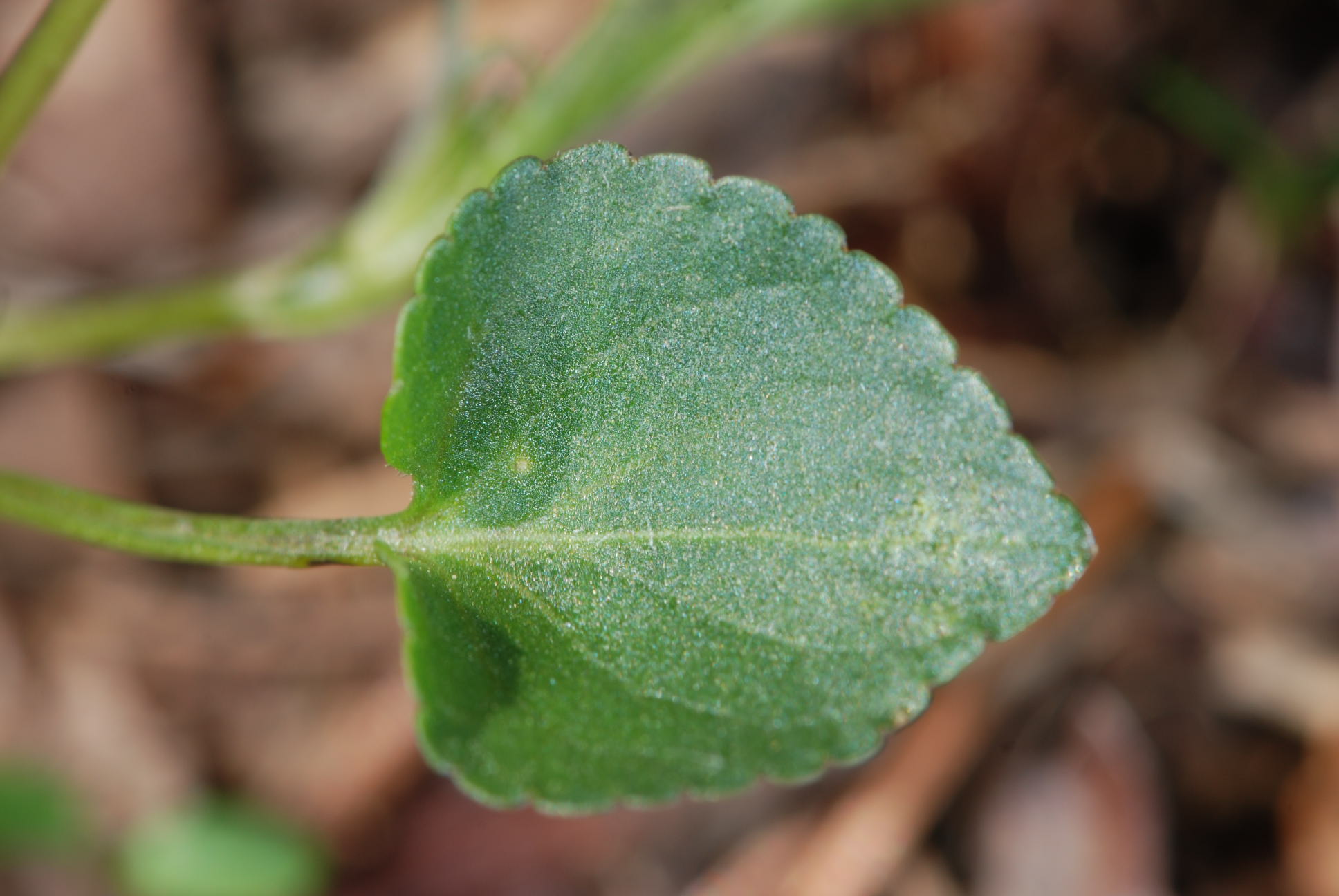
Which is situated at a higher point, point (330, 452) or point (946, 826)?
point (330, 452)

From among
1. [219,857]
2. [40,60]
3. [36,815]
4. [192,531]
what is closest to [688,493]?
[192,531]

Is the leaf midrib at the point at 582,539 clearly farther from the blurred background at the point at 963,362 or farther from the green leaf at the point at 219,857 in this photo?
the green leaf at the point at 219,857

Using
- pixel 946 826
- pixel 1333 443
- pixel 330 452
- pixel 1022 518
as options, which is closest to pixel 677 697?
pixel 1022 518

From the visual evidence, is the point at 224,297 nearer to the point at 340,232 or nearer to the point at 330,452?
the point at 340,232

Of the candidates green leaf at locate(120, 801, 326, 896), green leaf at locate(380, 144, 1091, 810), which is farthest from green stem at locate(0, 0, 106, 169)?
green leaf at locate(120, 801, 326, 896)

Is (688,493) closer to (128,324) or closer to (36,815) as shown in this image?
(128,324)

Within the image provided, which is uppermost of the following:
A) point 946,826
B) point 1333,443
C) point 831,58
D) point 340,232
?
point 831,58

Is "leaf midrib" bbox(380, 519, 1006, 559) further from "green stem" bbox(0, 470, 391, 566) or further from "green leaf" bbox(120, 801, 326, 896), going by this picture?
"green leaf" bbox(120, 801, 326, 896)
